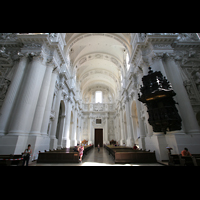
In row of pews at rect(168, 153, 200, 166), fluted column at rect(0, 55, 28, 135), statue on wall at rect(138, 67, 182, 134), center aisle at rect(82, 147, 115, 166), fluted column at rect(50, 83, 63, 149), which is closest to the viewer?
row of pews at rect(168, 153, 200, 166)

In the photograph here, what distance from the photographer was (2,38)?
8586 mm

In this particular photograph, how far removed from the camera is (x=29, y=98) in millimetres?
6535

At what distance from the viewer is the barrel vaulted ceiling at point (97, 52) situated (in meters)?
12.5

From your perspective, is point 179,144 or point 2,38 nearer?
point 179,144

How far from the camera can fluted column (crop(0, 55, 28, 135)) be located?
19.9ft

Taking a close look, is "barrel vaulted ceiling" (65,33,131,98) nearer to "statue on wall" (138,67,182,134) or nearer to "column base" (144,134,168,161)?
"statue on wall" (138,67,182,134)

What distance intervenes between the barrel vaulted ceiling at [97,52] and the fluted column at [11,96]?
5.54 m

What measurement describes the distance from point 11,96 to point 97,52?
13623mm

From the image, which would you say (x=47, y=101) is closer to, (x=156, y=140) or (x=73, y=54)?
(x=156, y=140)

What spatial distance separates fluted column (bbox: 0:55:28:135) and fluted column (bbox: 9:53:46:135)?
1.04 feet

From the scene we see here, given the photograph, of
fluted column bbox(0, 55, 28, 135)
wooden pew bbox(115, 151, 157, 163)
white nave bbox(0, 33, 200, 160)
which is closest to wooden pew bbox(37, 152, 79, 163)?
white nave bbox(0, 33, 200, 160)

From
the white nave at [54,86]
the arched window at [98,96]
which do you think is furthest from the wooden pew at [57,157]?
the arched window at [98,96]
